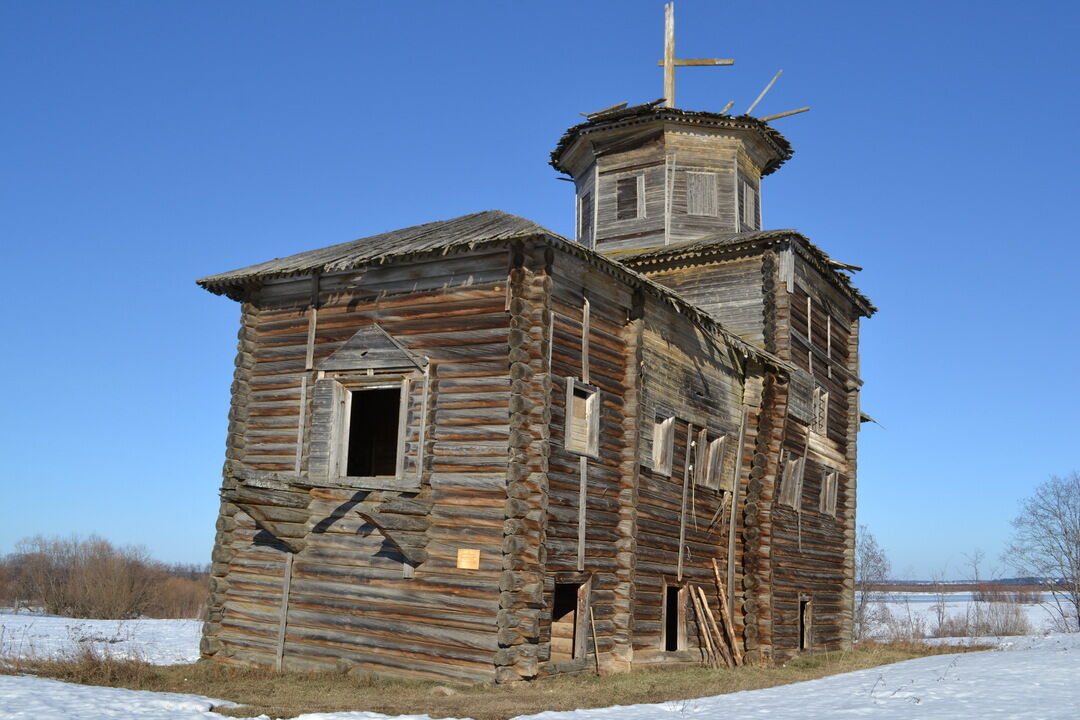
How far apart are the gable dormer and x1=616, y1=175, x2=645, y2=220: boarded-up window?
0.03 meters

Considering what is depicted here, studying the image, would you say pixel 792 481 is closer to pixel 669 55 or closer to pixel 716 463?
pixel 716 463

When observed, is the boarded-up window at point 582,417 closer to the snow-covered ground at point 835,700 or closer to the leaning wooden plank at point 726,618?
the snow-covered ground at point 835,700

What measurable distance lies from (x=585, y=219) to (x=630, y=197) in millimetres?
1853

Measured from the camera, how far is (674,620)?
20.8 meters

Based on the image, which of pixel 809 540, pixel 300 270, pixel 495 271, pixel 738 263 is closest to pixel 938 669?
pixel 809 540

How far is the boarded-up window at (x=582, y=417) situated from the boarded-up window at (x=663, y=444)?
250 centimetres

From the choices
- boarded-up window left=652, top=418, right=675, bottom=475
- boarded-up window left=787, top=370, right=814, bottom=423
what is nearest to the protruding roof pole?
boarded-up window left=787, top=370, right=814, bottom=423

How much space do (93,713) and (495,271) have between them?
885cm

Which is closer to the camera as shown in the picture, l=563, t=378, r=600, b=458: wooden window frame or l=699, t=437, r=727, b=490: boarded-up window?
l=563, t=378, r=600, b=458: wooden window frame

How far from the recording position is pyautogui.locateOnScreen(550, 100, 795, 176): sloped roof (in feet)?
90.0

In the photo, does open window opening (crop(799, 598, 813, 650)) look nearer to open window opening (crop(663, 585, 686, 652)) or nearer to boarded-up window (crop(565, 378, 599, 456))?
open window opening (crop(663, 585, 686, 652))

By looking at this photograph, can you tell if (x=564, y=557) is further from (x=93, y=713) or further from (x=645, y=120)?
(x=645, y=120)

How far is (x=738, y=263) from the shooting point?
24.8 meters

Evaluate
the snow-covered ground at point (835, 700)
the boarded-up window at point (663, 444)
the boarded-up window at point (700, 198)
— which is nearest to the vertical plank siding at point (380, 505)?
the snow-covered ground at point (835, 700)
